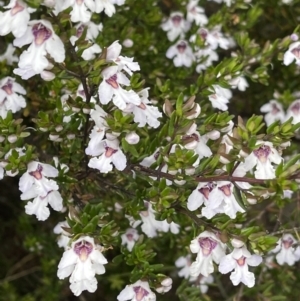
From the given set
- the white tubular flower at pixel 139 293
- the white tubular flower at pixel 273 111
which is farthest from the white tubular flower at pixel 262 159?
the white tubular flower at pixel 273 111

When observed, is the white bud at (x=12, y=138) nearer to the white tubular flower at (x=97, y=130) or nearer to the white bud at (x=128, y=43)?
the white tubular flower at (x=97, y=130)

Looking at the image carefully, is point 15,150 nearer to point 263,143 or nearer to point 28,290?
point 263,143

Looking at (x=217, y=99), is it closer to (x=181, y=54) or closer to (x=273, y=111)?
(x=181, y=54)

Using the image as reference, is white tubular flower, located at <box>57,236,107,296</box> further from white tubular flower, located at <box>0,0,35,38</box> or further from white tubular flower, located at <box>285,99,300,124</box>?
white tubular flower, located at <box>285,99,300,124</box>

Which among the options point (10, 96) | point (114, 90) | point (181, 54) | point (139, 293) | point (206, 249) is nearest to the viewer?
point (114, 90)

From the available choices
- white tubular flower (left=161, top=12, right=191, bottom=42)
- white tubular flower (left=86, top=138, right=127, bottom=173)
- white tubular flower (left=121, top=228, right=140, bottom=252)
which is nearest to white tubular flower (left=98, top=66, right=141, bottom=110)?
white tubular flower (left=86, top=138, right=127, bottom=173)

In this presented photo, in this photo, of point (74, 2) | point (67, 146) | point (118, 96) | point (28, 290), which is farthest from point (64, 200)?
point (28, 290)

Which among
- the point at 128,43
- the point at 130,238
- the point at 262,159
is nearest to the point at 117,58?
the point at 262,159
